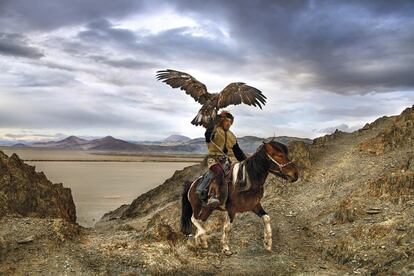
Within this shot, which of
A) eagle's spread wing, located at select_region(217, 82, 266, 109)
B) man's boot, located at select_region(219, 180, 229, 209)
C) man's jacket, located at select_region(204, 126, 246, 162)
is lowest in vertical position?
man's boot, located at select_region(219, 180, 229, 209)

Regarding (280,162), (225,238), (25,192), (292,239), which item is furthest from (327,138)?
(25,192)

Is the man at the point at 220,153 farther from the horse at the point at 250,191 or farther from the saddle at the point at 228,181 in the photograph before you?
the horse at the point at 250,191

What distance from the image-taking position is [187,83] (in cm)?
1182

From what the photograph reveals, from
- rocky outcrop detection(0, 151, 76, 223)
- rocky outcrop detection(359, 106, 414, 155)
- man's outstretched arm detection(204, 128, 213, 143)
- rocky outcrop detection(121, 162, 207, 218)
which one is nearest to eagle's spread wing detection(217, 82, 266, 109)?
man's outstretched arm detection(204, 128, 213, 143)

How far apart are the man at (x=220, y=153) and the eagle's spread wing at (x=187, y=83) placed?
0.78m

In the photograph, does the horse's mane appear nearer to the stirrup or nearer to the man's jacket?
the man's jacket

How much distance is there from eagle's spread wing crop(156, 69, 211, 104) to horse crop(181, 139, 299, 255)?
2.18 metres

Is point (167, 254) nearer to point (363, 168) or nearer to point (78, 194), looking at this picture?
point (363, 168)

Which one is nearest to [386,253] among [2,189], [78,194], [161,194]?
[2,189]

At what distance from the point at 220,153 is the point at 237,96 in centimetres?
181

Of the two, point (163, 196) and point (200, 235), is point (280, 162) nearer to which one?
point (200, 235)

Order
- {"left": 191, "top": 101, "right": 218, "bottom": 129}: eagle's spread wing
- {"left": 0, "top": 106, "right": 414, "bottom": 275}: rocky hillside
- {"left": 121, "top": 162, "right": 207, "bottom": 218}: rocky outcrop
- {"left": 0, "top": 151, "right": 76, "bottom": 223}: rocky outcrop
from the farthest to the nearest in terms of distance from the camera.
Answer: {"left": 121, "top": 162, "right": 207, "bottom": 218}: rocky outcrop < {"left": 0, "top": 151, "right": 76, "bottom": 223}: rocky outcrop < {"left": 0, "top": 106, "right": 414, "bottom": 275}: rocky hillside < {"left": 191, "top": 101, "right": 218, "bottom": 129}: eagle's spread wing

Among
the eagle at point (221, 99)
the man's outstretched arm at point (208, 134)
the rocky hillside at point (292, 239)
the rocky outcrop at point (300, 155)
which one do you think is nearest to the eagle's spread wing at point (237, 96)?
the eagle at point (221, 99)

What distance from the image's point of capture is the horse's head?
1073 centimetres
